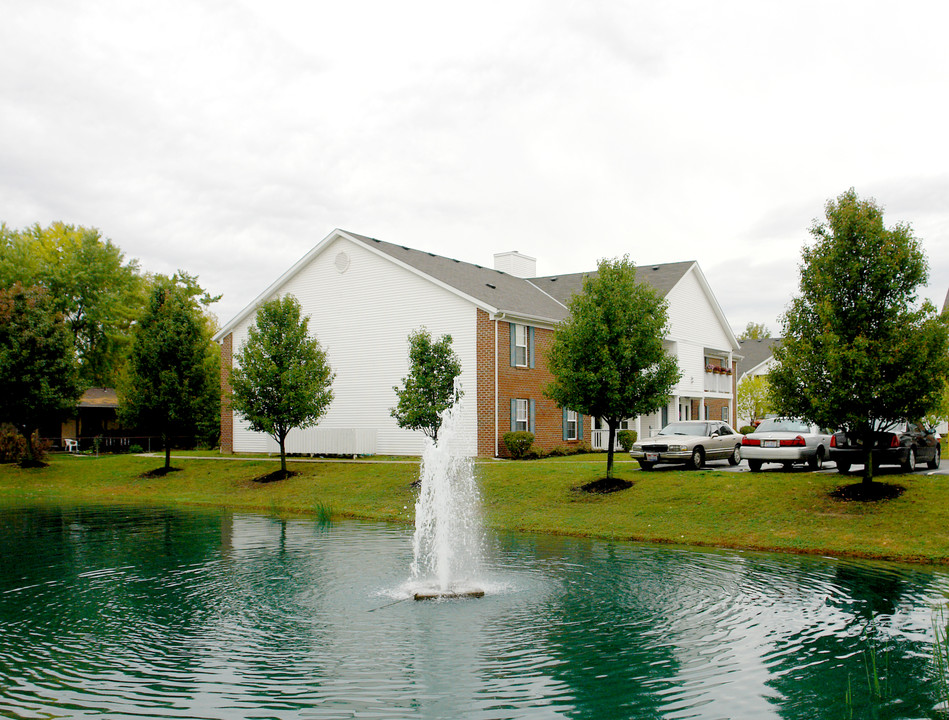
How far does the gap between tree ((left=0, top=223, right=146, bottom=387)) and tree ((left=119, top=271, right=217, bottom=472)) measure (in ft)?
58.4

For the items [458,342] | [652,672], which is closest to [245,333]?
[458,342]

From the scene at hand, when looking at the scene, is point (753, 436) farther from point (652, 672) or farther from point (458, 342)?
point (652, 672)

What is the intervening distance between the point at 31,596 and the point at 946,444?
140 feet

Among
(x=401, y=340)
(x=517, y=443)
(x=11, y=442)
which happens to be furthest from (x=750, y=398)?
(x=11, y=442)

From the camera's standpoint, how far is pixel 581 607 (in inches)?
450

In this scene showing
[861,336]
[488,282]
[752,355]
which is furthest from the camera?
[752,355]

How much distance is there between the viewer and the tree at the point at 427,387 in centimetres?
2706

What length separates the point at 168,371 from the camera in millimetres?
33062

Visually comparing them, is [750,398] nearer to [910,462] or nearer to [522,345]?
[522,345]

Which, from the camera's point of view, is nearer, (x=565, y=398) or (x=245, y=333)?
(x=565, y=398)

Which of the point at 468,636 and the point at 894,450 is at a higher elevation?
the point at 894,450

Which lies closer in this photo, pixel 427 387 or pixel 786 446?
pixel 786 446

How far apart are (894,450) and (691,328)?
2282 cm

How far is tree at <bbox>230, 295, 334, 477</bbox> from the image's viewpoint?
97.0 ft
